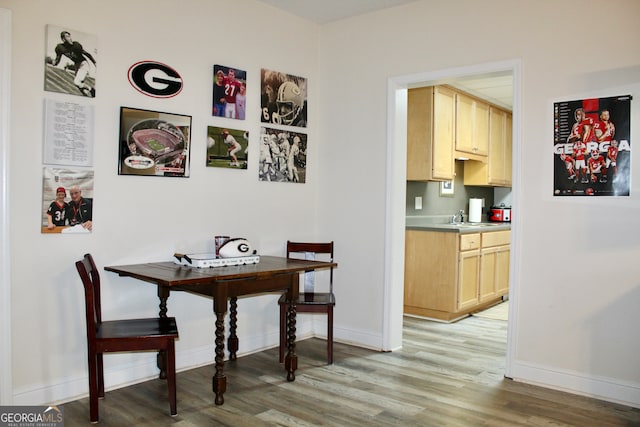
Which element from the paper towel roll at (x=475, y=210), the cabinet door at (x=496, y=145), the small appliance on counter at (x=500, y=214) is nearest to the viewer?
the cabinet door at (x=496, y=145)

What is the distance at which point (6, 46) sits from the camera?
8.64 feet

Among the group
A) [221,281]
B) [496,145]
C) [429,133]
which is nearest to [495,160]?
[496,145]

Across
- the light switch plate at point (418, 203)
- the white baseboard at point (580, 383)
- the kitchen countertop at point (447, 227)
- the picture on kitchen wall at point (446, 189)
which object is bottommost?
the white baseboard at point (580, 383)

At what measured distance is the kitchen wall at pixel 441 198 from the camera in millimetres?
5652

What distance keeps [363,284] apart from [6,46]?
2850 millimetres

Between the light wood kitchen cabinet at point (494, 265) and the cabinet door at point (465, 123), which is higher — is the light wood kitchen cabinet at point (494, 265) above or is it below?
below

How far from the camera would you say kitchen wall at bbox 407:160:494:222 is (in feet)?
18.5

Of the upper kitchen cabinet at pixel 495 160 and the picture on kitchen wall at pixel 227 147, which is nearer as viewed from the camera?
the picture on kitchen wall at pixel 227 147

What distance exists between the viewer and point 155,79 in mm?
3293

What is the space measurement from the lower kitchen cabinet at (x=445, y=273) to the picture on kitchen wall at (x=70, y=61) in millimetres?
3286

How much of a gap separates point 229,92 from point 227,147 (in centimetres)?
39

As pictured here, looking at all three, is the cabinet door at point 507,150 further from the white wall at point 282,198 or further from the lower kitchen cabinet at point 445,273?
the white wall at point 282,198

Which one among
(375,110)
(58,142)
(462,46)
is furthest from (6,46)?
(462,46)

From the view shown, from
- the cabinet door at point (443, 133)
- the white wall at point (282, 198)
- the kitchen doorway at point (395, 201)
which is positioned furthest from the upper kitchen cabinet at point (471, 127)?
the white wall at point (282, 198)
